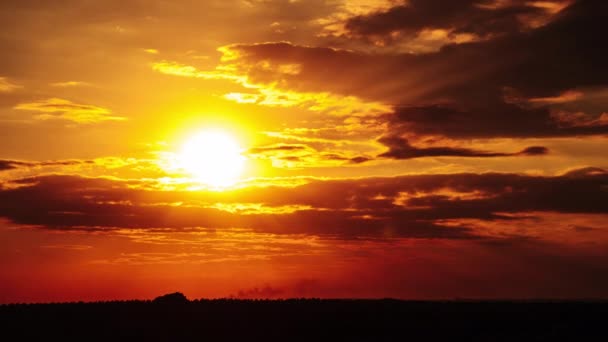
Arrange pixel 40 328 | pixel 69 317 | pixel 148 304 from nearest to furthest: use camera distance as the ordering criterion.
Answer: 1. pixel 40 328
2. pixel 69 317
3. pixel 148 304

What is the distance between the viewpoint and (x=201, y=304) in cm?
7962

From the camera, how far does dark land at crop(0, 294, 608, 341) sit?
61.3m

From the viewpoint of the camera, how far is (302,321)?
68312 mm

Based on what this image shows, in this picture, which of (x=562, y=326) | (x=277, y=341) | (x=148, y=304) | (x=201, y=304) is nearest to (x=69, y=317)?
(x=148, y=304)

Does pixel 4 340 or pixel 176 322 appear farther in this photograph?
→ pixel 176 322

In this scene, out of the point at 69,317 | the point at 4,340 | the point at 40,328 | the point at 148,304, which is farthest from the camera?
the point at 148,304

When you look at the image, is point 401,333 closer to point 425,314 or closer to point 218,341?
point 425,314

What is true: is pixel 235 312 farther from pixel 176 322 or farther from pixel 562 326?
pixel 562 326

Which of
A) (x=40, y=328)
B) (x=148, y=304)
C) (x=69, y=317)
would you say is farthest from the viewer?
(x=148, y=304)

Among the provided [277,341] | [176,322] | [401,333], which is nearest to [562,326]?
[401,333]

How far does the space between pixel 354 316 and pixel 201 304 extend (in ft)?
58.9

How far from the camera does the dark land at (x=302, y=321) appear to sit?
61.3 meters

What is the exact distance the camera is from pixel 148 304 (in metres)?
77.2

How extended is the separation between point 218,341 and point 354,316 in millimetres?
14850
